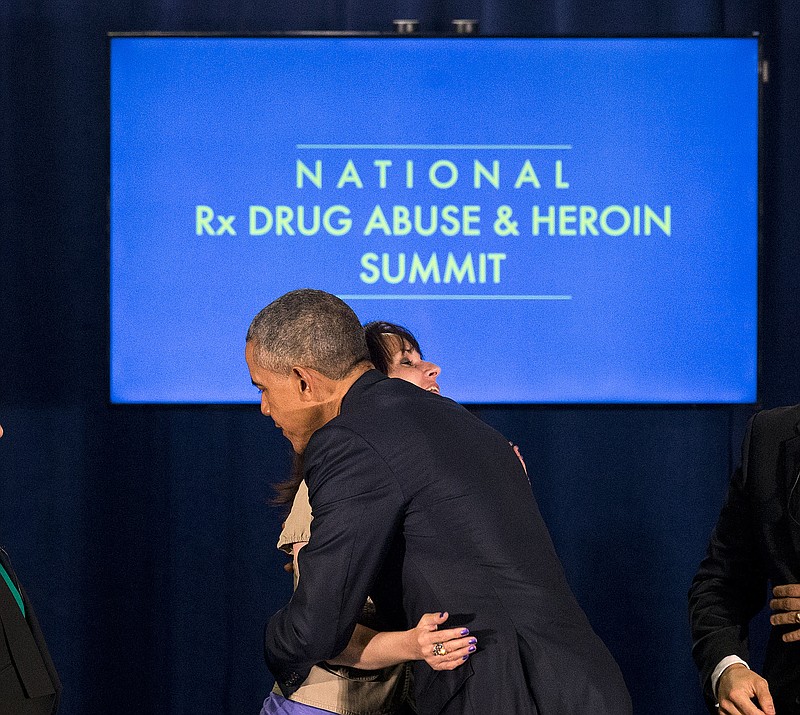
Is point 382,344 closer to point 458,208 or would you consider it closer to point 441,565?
point 458,208

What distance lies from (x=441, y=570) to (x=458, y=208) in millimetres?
1844

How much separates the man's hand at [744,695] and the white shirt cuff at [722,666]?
0.9 inches

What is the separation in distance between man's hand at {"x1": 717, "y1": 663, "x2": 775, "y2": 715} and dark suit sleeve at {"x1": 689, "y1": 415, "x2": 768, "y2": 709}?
4.3 inches

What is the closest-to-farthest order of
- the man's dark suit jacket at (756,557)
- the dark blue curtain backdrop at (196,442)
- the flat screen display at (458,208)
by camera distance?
the man's dark suit jacket at (756,557) < the flat screen display at (458,208) < the dark blue curtain backdrop at (196,442)

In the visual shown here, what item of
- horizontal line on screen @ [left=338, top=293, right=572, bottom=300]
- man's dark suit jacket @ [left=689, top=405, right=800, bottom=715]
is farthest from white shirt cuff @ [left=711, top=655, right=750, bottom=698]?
horizontal line on screen @ [left=338, top=293, right=572, bottom=300]

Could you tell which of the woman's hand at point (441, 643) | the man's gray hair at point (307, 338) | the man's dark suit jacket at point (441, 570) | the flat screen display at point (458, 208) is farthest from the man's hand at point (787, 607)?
the flat screen display at point (458, 208)

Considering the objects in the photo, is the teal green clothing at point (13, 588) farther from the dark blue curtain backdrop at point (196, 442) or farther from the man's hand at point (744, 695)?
the dark blue curtain backdrop at point (196, 442)

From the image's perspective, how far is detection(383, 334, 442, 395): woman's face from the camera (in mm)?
2382

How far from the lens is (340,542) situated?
1.46 metres

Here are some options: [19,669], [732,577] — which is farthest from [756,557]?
[19,669]

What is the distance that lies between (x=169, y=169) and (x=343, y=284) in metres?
0.61

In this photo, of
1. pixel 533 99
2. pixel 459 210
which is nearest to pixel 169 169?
pixel 459 210

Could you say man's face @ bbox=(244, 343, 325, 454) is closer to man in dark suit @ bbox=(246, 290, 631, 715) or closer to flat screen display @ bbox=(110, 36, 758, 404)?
man in dark suit @ bbox=(246, 290, 631, 715)

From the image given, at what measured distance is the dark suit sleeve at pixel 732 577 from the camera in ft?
5.82
